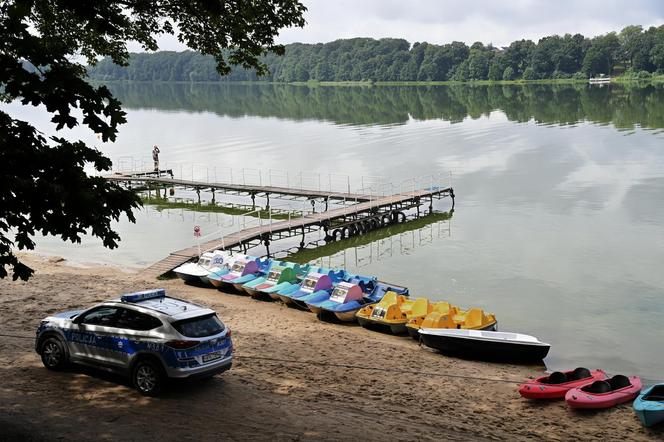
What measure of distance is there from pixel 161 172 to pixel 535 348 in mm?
44589

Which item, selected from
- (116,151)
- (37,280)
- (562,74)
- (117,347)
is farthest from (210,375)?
(562,74)

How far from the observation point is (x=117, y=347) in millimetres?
14023

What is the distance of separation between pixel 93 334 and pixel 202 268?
14.5m

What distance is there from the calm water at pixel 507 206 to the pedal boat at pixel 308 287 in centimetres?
423

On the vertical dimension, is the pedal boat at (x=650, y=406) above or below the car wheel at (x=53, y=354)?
below

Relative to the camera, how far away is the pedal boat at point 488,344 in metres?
19.6

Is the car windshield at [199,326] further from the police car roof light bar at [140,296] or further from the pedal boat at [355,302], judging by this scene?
the pedal boat at [355,302]

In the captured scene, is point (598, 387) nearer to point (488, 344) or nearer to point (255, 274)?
point (488, 344)

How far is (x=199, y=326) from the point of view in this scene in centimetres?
1380

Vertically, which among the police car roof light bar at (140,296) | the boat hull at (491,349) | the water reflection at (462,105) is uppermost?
the water reflection at (462,105)

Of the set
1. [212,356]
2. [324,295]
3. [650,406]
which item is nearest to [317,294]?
[324,295]

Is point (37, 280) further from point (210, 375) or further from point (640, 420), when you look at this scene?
point (640, 420)

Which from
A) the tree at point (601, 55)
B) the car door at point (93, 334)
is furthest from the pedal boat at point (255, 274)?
the tree at point (601, 55)

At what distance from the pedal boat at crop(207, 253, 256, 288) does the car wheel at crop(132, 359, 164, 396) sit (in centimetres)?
1364
